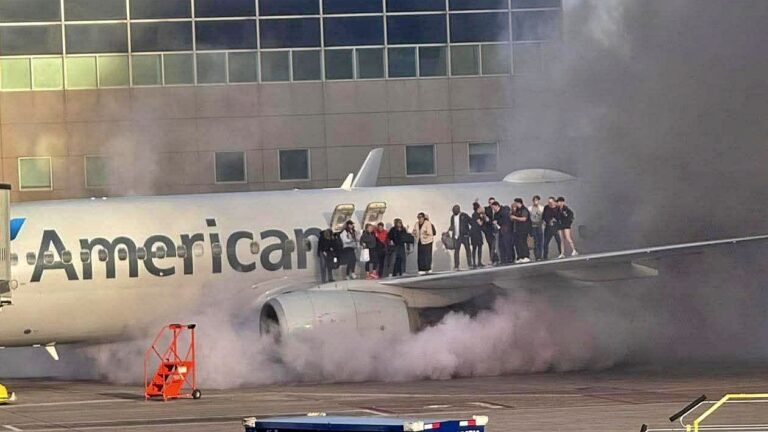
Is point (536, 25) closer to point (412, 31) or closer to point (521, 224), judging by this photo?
point (412, 31)

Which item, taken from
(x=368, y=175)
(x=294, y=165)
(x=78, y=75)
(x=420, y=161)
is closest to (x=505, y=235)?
(x=368, y=175)

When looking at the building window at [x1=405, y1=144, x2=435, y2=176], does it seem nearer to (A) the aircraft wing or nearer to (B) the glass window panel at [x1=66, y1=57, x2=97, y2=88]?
(B) the glass window panel at [x1=66, y1=57, x2=97, y2=88]

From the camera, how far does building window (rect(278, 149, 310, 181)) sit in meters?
38.0

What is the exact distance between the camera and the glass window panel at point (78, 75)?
1463 inches

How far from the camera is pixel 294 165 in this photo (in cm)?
3806

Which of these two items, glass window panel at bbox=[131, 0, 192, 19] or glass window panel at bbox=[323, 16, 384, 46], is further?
glass window panel at bbox=[323, 16, 384, 46]

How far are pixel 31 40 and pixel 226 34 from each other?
453 centimetres

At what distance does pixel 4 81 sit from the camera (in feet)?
122

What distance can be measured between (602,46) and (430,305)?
678cm

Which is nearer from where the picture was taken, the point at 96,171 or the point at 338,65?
the point at 96,171

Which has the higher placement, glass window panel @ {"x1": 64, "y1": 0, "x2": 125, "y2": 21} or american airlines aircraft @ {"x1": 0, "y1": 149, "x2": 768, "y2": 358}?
glass window panel @ {"x1": 64, "y1": 0, "x2": 125, "y2": 21}

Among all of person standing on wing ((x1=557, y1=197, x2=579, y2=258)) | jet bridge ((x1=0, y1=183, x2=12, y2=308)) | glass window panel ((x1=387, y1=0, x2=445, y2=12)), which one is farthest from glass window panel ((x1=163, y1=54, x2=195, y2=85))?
jet bridge ((x1=0, y1=183, x2=12, y2=308))

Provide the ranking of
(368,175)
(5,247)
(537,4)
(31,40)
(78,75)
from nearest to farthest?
(5,247)
(368,175)
(537,4)
(78,75)
(31,40)

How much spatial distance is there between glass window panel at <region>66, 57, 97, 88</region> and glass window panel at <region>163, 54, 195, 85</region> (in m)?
1.68
